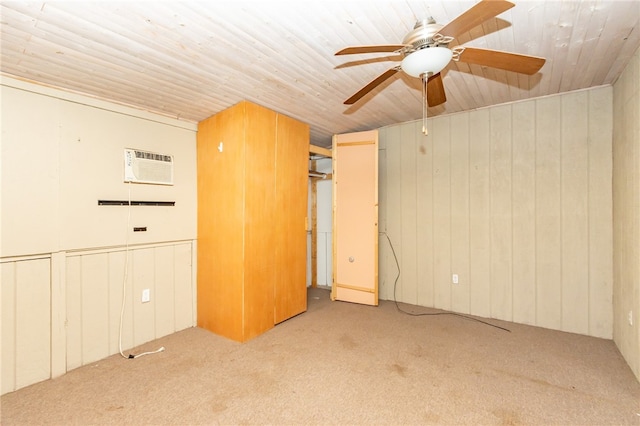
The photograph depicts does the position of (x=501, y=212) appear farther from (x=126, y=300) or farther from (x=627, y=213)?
(x=126, y=300)

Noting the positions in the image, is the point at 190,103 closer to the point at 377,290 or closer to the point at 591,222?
the point at 377,290

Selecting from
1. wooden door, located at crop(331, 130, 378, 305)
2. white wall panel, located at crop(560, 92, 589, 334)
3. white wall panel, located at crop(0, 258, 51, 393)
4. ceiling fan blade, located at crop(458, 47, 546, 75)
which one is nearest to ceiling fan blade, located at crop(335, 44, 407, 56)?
ceiling fan blade, located at crop(458, 47, 546, 75)

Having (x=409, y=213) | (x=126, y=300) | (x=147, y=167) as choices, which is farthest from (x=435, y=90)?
(x=126, y=300)

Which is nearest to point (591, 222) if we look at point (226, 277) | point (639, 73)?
point (639, 73)

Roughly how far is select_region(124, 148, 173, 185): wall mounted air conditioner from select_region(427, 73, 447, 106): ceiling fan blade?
2620mm

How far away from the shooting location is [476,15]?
1232 millimetres

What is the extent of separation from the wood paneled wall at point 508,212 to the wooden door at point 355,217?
330 millimetres

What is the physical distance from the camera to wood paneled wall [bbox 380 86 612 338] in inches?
110

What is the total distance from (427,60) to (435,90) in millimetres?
567

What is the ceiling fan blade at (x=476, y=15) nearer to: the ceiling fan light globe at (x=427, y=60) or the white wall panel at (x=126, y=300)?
the ceiling fan light globe at (x=427, y=60)

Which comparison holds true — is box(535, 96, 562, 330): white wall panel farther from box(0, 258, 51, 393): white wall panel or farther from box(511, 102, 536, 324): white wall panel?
box(0, 258, 51, 393): white wall panel

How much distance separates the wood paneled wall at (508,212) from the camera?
9.16ft

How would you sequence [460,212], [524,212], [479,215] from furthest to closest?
1. [460,212]
2. [479,215]
3. [524,212]

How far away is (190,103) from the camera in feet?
9.04
